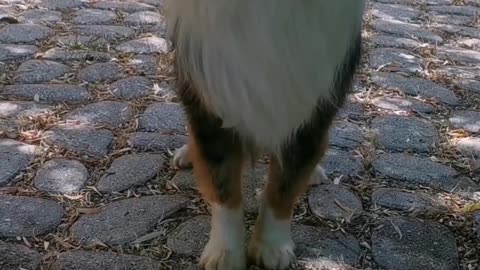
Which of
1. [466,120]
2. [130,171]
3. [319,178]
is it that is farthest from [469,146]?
[130,171]

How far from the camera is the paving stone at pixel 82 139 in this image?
2.63 m

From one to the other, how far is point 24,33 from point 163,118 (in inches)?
40.0

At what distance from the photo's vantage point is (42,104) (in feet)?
9.55

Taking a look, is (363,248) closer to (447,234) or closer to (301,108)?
(447,234)

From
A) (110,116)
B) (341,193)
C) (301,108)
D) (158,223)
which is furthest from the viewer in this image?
(110,116)

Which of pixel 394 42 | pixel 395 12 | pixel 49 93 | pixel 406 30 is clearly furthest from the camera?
pixel 395 12

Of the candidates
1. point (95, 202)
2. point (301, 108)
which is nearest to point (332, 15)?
point (301, 108)

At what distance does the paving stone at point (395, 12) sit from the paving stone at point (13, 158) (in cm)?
220

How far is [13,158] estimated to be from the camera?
254cm

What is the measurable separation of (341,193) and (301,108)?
759mm

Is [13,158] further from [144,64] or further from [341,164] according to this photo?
[341,164]

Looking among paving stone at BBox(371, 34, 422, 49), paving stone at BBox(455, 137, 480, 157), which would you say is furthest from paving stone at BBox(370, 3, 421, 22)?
paving stone at BBox(455, 137, 480, 157)

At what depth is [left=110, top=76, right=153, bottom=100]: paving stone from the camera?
3.04 metres

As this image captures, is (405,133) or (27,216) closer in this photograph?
(27,216)
